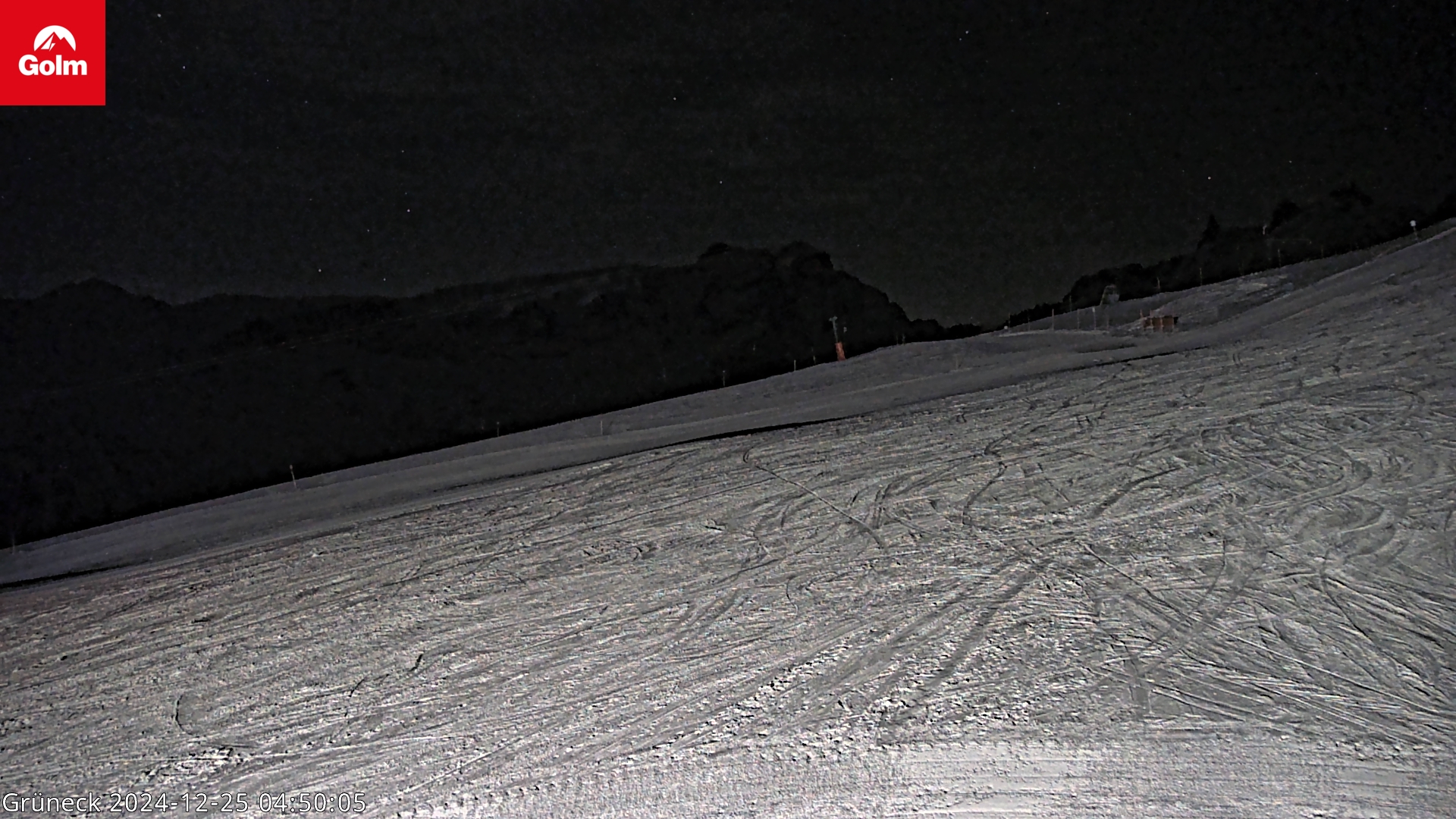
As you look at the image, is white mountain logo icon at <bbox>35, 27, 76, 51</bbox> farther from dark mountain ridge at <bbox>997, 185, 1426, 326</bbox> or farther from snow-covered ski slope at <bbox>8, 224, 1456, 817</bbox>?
dark mountain ridge at <bbox>997, 185, 1426, 326</bbox>

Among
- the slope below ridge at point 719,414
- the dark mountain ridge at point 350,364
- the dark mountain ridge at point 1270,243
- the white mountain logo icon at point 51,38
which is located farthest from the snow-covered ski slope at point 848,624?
the white mountain logo icon at point 51,38

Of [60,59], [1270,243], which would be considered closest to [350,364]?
[60,59]

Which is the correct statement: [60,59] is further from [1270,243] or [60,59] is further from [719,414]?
[1270,243]

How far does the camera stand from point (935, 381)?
17.0 feet

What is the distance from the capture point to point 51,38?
520cm

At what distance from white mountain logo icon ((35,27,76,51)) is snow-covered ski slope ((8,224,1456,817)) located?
2.72 meters

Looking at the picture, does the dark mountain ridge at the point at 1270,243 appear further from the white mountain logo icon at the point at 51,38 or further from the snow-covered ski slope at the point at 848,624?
the white mountain logo icon at the point at 51,38

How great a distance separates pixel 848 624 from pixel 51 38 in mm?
5341

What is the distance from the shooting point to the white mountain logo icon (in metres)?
5.11

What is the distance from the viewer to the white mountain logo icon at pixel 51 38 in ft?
16.8

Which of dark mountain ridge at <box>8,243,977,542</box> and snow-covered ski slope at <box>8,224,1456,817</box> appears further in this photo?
dark mountain ridge at <box>8,243,977,542</box>

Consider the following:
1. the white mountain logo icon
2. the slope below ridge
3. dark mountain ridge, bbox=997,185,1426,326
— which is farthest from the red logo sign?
dark mountain ridge, bbox=997,185,1426,326

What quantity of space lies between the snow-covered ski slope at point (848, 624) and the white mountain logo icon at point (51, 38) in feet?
8.91

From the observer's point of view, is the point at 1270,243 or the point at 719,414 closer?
the point at 719,414
